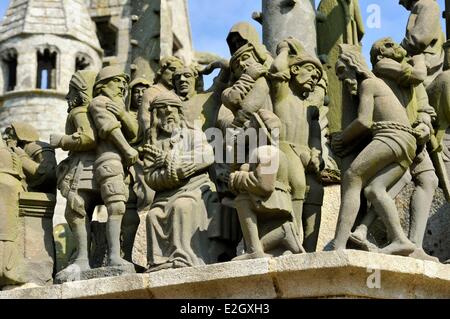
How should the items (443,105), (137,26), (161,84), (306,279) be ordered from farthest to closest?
(137,26) < (161,84) < (443,105) < (306,279)

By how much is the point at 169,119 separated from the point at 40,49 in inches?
1903

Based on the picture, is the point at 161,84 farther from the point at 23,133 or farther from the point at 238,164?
the point at 238,164

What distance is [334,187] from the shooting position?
1510 centimetres

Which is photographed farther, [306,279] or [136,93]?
[136,93]

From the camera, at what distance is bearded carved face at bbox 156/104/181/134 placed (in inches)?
536

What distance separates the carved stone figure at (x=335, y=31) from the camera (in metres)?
17.3

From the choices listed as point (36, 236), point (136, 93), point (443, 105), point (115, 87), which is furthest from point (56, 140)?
point (443, 105)

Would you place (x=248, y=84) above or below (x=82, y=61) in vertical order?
below

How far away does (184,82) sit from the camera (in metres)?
14.7

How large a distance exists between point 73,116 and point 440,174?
12.8 feet

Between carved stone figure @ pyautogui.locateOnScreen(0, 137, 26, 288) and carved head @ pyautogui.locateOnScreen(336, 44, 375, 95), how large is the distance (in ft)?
12.5

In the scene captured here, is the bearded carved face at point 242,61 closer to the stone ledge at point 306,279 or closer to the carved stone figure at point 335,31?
the stone ledge at point 306,279

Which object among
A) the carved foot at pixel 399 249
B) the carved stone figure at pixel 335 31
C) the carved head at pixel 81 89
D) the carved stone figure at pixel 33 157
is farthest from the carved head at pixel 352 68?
the carved stone figure at pixel 335 31

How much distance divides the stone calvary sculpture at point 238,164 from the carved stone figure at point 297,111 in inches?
0.6
